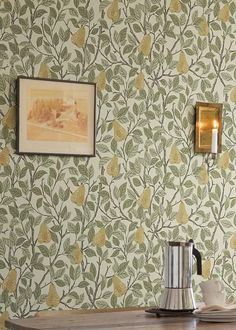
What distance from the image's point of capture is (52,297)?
174 inches

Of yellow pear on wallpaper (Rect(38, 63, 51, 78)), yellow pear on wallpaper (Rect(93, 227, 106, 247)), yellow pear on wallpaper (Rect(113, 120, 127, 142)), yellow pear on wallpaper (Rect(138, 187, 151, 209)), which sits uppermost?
yellow pear on wallpaper (Rect(38, 63, 51, 78))

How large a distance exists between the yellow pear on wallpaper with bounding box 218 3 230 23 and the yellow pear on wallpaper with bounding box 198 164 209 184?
0.93 m

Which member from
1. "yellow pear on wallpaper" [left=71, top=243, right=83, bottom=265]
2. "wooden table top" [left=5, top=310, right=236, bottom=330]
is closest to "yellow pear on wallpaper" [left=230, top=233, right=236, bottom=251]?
"yellow pear on wallpaper" [left=71, top=243, right=83, bottom=265]

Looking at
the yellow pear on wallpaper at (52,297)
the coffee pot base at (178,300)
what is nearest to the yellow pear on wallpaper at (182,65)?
the yellow pear on wallpaper at (52,297)

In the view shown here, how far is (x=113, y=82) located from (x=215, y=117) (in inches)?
28.6

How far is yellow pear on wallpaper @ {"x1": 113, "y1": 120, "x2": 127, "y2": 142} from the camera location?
4.65 meters

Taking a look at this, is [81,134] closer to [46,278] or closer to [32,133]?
[32,133]

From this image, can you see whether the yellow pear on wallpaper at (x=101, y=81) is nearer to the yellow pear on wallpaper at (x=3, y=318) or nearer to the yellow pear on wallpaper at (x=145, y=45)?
the yellow pear on wallpaper at (x=145, y=45)

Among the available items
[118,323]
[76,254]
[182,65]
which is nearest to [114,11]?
[182,65]

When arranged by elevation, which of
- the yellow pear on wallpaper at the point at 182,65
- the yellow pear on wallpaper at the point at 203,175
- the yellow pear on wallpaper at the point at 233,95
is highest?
the yellow pear on wallpaper at the point at 182,65

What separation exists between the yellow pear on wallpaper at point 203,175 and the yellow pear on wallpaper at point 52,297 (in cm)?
114

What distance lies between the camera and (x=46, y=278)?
440cm

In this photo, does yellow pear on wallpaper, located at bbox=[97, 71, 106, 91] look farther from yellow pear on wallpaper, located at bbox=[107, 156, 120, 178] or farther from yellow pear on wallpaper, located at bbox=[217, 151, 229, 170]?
yellow pear on wallpaper, located at bbox=[217, 151, 229, 170]

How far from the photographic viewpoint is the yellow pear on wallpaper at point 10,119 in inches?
170
